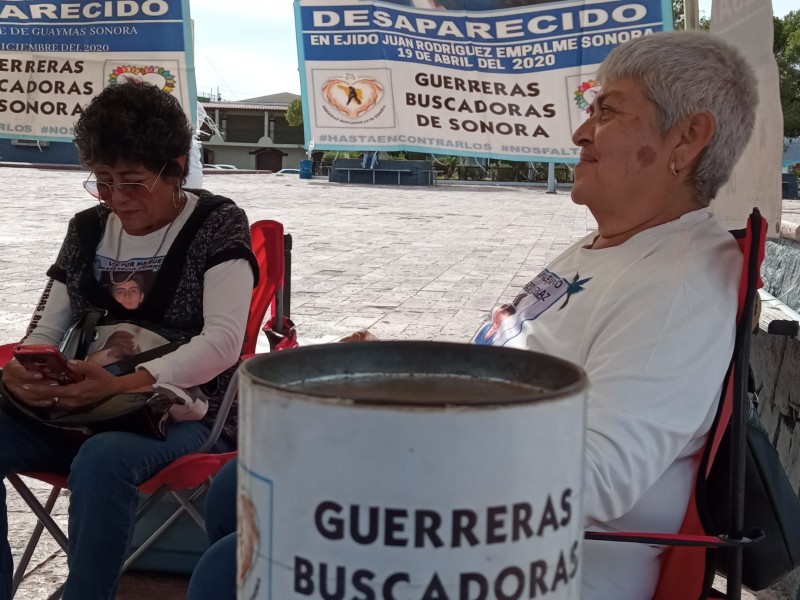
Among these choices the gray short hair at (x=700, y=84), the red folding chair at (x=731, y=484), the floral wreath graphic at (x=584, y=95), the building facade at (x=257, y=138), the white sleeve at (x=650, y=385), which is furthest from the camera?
the building facade at (x=257, y=138)

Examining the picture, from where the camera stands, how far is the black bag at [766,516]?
1653 millimetres

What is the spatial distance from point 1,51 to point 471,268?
7658mm

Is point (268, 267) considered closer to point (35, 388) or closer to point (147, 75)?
point (147, 75)

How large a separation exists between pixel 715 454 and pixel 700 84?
739mm

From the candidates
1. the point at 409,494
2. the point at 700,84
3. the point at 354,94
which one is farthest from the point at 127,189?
the point at 409,494

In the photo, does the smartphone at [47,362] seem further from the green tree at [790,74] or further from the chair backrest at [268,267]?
the green tree at [790,74]

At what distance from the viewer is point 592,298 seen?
180 cm

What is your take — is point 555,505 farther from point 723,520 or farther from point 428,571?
point 723,520

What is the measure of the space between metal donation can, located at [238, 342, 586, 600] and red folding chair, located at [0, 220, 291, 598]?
1.62m

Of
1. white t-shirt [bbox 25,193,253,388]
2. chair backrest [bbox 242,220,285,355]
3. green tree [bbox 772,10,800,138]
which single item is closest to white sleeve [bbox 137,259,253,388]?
white t-shirt [bbox 25,193,253,388]

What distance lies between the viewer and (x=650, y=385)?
4.77ft

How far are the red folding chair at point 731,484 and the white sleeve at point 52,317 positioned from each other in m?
1.98

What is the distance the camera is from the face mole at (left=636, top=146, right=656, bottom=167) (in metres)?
1.86

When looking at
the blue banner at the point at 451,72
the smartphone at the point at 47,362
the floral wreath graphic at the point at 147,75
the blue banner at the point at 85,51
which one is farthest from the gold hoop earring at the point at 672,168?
the floral wreath graphic at the point at 147,75
